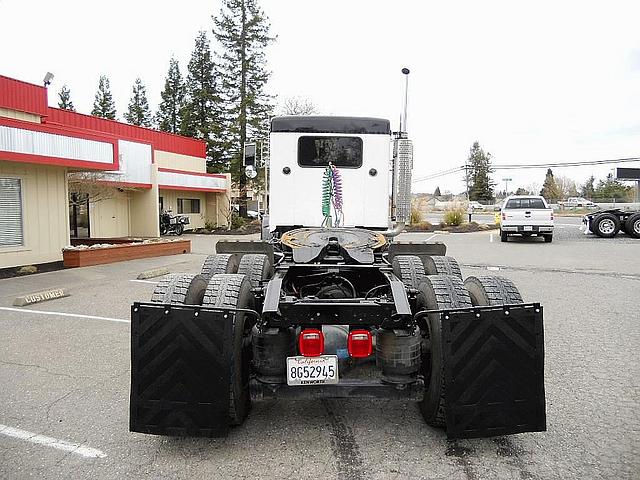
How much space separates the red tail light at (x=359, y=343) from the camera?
3.65 m

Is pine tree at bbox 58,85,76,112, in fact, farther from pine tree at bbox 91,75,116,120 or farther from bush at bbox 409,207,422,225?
bush at bbox 409,207,422,225

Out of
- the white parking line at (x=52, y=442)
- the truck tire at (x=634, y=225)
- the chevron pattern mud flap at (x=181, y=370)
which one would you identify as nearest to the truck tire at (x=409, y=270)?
the chevron pattern mud flap at (x=181, y=370)

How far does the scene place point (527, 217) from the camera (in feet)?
67.8

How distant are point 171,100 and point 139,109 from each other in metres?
7.09

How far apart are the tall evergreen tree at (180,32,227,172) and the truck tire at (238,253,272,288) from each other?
34215mm

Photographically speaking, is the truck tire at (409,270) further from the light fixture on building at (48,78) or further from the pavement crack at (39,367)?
the light fixture on building at (48,78)

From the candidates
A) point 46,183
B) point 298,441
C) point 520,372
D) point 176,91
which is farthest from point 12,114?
point 176,91

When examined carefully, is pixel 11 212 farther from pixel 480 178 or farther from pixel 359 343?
pixel 480 178

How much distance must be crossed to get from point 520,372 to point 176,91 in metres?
54.6

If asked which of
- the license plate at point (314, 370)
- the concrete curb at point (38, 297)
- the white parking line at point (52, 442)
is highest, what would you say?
the license plate at point (314, 370)

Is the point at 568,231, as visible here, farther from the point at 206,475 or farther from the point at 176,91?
the point at 176,91

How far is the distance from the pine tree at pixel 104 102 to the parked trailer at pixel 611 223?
49.6 m

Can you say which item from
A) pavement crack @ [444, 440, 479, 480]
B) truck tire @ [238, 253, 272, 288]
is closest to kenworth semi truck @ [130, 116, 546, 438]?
pavement crack @ [444, 440, 479, 480]

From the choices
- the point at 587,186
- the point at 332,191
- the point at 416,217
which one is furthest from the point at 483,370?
the point at 587,186
